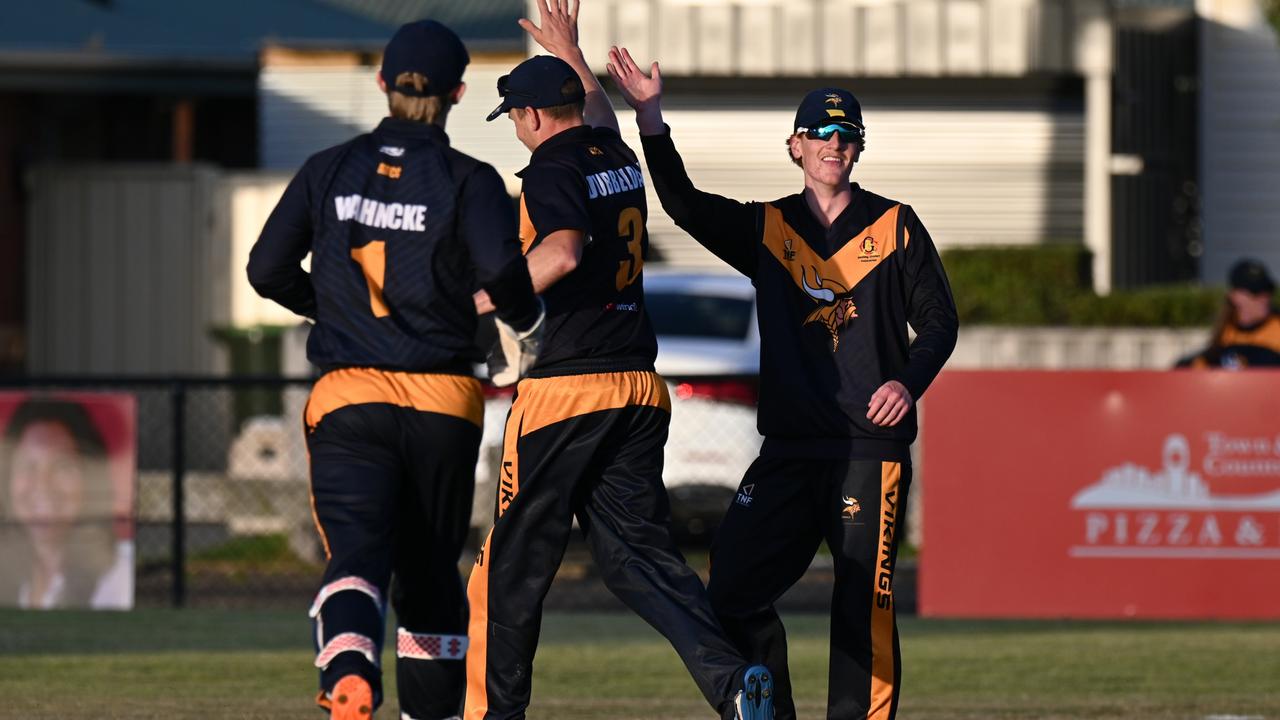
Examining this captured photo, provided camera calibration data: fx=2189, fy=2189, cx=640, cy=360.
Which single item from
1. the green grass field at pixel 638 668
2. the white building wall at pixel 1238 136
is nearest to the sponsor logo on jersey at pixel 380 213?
the green grass field at pixel 638 668

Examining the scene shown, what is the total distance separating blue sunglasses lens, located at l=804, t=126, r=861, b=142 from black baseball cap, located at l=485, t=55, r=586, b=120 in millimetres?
745

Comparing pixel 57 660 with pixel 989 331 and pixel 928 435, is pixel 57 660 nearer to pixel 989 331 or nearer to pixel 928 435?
pixel 928 435

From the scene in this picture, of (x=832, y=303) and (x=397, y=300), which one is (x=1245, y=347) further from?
(x=397, y=300)

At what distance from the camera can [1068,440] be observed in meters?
12.5

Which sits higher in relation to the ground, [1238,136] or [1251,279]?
[1238,136]

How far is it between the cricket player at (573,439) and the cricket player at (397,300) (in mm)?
315

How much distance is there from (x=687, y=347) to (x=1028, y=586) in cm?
376

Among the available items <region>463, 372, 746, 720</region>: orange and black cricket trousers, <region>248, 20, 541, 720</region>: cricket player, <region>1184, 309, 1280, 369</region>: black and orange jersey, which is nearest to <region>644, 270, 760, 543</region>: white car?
<region>1184, 309, 1280, 369</region>: black and orange jersey

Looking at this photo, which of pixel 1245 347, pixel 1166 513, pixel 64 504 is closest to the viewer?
pixel 1166 513

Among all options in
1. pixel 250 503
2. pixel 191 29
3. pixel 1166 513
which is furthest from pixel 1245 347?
pixel 191 29

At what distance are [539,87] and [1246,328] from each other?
7683 mm

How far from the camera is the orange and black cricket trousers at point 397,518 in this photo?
5973mm

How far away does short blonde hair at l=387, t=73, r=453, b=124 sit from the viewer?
6.21 metres

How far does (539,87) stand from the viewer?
22.0ft
